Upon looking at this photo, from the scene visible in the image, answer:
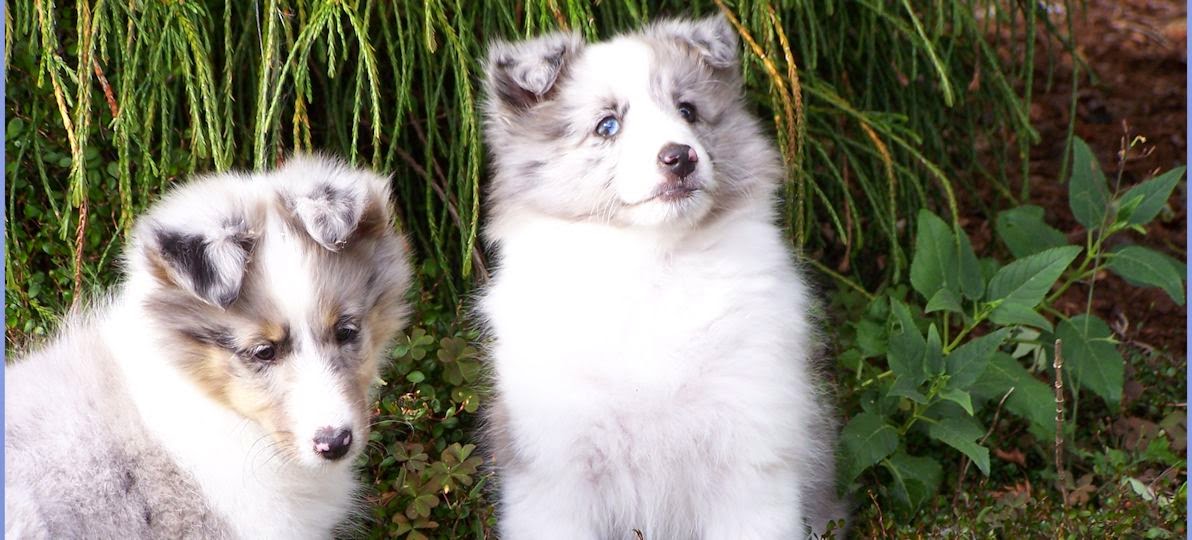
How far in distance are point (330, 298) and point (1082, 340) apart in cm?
238

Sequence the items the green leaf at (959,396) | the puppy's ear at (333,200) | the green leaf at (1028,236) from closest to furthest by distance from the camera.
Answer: the puppy's ear at (333,200)
the green leaf at (959,396)
the green leaf at (1028,236)

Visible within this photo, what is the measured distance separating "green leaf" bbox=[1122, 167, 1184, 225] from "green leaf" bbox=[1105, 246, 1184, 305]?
3.8 inches

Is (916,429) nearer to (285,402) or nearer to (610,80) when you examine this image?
(610,80)

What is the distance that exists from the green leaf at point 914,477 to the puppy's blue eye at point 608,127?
4.45 ft

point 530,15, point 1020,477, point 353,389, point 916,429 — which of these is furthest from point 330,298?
point 1020,477

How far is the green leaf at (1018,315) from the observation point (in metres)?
3.49

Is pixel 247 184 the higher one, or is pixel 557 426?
pixel 247 184

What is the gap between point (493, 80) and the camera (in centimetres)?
321

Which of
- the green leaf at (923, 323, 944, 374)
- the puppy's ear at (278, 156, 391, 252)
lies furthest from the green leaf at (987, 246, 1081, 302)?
the puppy's ear at (278, 156, 391, 252)

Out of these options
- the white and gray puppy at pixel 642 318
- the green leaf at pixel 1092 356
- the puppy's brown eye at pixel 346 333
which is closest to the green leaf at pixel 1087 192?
the green leaf at pixel 1092 356

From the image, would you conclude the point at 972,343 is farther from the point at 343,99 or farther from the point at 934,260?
the point at 343,99

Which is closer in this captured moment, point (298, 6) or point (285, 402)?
point (285, 402)

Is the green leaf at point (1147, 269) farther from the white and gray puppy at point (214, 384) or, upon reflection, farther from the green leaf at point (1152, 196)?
the white and gray puppy at point (214, 384)

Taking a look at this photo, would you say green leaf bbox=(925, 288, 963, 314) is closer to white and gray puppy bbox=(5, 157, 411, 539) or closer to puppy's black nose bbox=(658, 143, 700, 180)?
puppy's black nose bbox=(658, 143, 700, 180)
